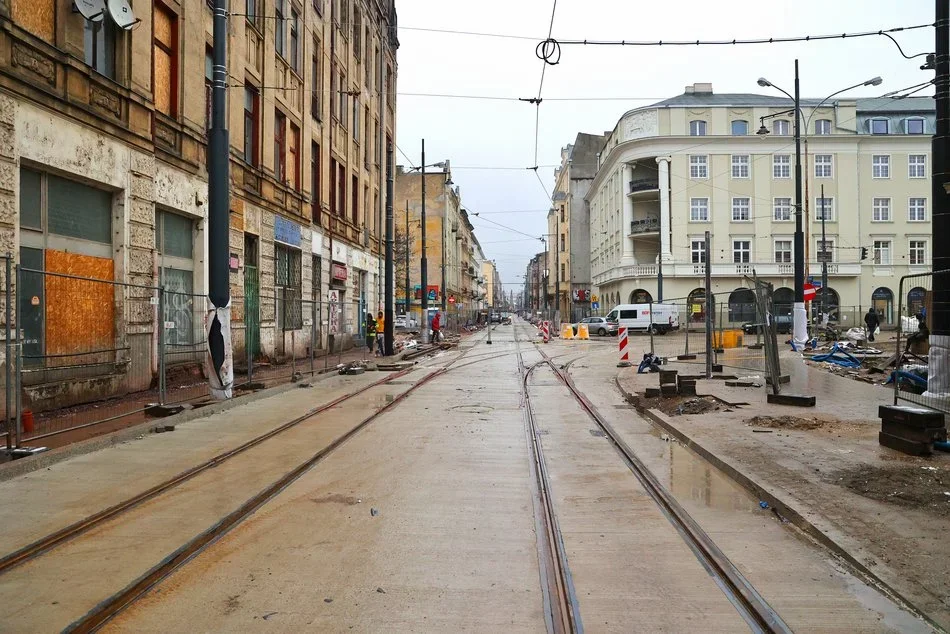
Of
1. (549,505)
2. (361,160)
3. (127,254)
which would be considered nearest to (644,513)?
(549,505)

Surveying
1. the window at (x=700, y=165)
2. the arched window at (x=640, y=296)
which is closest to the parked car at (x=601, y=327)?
the arched window at (x=640, y=296)

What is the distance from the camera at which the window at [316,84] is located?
24.3 meters

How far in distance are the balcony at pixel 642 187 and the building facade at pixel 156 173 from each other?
111 ft

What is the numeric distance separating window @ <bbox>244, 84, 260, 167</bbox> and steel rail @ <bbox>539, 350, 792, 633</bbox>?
14987 millimetres

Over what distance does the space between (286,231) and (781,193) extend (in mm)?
44448

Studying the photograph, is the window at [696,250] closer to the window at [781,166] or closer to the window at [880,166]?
the window at [781,166]

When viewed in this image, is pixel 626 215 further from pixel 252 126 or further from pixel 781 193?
pixel 252 126

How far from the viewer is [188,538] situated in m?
5.01

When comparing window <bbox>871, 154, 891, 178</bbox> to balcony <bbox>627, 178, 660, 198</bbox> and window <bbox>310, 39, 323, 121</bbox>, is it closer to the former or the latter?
balcony <bbox>627, 178, 660, 198</bbox>

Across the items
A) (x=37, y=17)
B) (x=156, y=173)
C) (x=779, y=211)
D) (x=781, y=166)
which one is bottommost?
(x=156, y=173)

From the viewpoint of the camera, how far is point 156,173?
13977 mm

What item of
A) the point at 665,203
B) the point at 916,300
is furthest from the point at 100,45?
the point at 665,203

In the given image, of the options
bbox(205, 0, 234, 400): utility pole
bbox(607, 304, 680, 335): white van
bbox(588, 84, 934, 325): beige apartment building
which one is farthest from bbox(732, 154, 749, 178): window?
bbox(205, 0, 234, 400): utility pole

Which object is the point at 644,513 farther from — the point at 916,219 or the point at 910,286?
the point at 916,219
